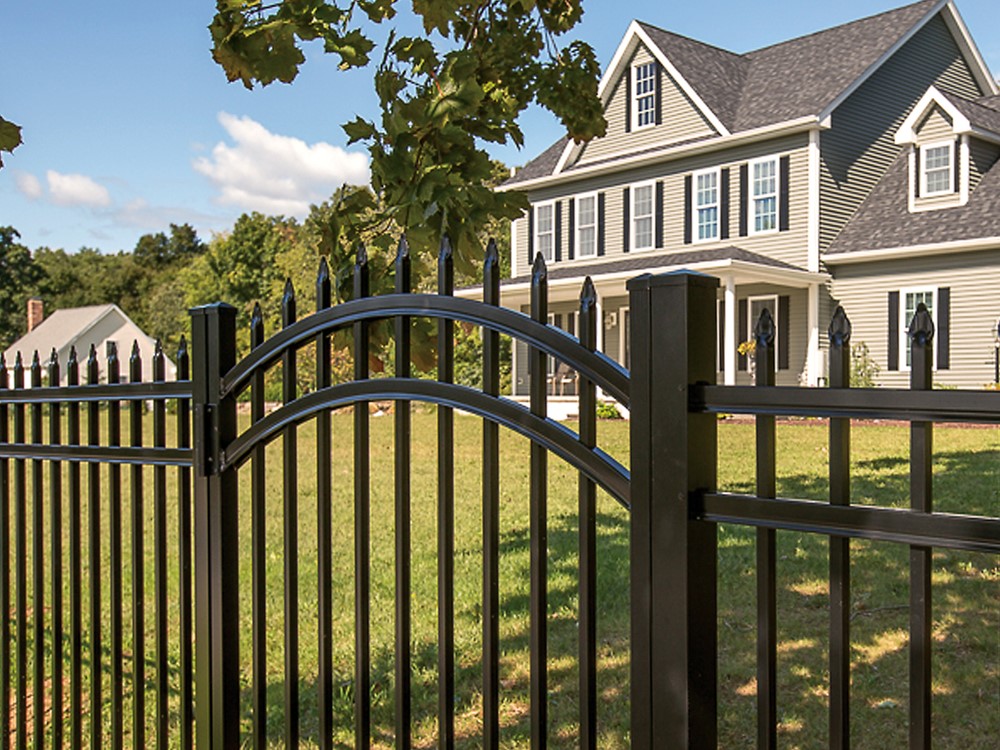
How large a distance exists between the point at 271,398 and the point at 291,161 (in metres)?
94.4

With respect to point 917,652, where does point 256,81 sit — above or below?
above

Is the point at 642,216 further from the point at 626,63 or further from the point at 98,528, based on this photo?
the point at 98,528

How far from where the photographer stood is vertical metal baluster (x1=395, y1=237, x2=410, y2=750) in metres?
2.18

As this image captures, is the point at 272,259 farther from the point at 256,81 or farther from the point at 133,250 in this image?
the point at 256,81

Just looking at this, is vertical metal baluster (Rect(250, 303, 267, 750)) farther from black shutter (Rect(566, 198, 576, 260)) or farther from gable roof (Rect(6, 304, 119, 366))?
gable roof (Rect(6, 304, 119, 366))

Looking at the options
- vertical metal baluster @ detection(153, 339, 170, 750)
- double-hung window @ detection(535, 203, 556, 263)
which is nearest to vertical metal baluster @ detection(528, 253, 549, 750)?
vertical metal baluster @ detection(153, 339, 170, 750)

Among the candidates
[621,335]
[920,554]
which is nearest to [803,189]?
[621,335]

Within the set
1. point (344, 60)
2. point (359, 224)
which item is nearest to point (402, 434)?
point (359, 224)

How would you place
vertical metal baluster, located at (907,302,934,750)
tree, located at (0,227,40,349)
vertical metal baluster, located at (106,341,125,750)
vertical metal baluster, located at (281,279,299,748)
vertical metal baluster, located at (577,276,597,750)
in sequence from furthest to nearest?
1. tree, located at (0,227,40,349)
2. vertical metal baluster, located at (106,341,125,750)
3. vertical metal baluster, located at (281,279,299,748)
4. vertical metal baluster, located at (577,276,597,750)
5. vertical metal baluster, located at (907,302,934,750)

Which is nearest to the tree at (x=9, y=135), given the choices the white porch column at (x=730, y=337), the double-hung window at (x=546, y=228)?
the white porch column at (x=730, y=337)

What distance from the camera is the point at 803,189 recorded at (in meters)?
19.3

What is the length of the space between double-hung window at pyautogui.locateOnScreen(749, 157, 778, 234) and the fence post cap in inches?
754

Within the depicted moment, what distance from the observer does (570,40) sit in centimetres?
536

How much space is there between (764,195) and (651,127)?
135 inches
